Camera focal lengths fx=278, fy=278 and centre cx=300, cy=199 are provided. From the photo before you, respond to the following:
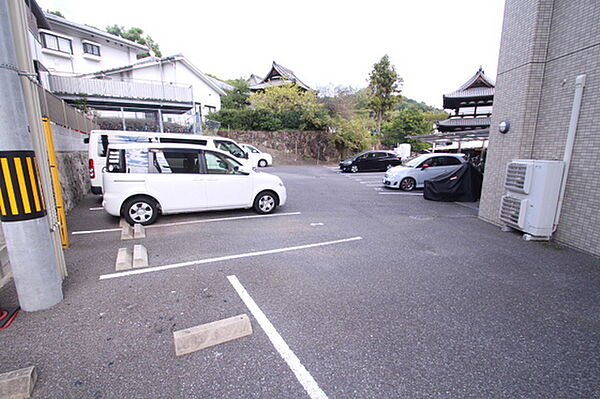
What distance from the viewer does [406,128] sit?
32500mm

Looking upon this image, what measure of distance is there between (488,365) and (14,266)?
418cm

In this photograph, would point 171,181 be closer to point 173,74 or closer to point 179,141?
point 179,141

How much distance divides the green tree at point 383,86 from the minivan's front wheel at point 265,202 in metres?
27.9

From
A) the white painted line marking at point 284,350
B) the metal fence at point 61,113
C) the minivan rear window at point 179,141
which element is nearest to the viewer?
the white painted line marking at point 284,350

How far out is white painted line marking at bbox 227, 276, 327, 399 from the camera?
1.94 metres

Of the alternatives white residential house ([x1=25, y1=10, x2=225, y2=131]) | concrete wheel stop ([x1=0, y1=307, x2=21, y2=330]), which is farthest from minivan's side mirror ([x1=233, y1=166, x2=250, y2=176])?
white residential house ([x1=25, y1=10, x2=225, y2=131])

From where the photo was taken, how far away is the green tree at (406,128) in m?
32.4

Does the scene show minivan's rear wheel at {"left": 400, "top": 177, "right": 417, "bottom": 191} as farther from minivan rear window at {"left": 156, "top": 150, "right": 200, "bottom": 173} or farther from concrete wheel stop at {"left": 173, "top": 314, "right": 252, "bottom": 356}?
concrete wheel stop at {"left": 173, "top": 314, "right": 252, "bottom": 356}

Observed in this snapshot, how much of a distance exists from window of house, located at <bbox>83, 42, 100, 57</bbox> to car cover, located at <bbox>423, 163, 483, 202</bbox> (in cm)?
2700

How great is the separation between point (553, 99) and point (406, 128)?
1144 inches

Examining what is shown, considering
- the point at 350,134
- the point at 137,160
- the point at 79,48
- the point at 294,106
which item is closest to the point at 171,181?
the point at 137,160

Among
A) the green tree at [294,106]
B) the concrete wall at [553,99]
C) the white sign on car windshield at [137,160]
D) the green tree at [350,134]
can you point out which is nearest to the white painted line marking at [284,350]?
the white sign on car windshield at [137,160]

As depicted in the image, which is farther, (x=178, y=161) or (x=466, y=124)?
(x=466, y=124)

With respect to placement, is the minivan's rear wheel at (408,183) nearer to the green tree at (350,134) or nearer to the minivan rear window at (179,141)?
the minivan rear window at (179,141)
